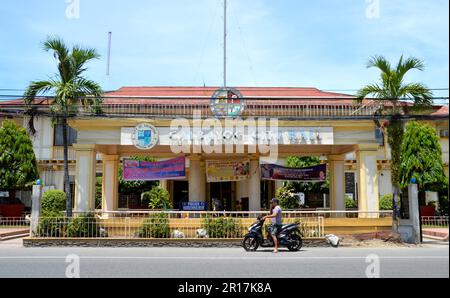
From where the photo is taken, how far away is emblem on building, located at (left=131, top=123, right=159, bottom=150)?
17.9m

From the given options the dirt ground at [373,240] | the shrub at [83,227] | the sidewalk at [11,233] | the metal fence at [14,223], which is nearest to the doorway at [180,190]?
the metal fence at [14,223]

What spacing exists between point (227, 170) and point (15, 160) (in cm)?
1280

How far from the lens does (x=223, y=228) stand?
15.2m

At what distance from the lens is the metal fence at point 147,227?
1519 centimetres

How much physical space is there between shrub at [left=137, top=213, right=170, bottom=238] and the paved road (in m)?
1.13

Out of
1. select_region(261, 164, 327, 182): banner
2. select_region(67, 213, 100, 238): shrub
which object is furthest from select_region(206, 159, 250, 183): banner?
select_region(67, 213, 100, 238): shrub

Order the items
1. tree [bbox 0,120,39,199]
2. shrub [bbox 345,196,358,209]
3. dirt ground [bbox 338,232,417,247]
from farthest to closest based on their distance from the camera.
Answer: shrub [bbox 345,196,358,209], tree [bbox 0,120,39,199], dirt ground [bbox 338,232,417,247]

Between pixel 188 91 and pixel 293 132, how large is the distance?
35.7 ft

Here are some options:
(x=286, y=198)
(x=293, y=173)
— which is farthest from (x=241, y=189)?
(x=293, y=173)

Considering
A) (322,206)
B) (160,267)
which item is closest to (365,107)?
(160,267)

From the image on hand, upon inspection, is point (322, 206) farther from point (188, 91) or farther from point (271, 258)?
point (271, 258)

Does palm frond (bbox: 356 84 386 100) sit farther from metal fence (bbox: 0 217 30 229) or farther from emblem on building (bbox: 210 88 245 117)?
metal fence (bbox: 0 217 30 229)

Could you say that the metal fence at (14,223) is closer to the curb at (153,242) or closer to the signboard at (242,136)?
the curb at (153,242)

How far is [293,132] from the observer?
58.9ft
